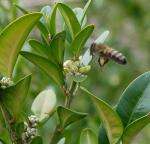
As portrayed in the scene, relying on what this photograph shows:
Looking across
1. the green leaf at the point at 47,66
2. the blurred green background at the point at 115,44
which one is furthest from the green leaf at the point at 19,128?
the blurred green background at the point at 115,44

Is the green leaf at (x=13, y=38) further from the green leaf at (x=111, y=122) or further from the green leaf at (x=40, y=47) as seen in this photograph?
the green leaf at (x=111, y=122)

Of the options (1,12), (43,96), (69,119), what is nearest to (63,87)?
(69,119)

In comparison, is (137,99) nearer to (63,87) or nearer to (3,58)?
(63,87)

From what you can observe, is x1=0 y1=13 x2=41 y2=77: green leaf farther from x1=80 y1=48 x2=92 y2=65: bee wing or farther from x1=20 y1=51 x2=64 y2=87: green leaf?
x1=80 y1=48 x2=92 y2=65: bee wing

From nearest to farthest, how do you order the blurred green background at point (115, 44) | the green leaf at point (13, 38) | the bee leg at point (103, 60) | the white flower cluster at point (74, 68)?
the green leaf at point (13, 38) → the white flower cluster at point (74, 68) → the bee leg at point (103, 60) → the blurred green background at point (115, 44)

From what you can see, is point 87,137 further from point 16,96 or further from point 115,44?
point 115,44

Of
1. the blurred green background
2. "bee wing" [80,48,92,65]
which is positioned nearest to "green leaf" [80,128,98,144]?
"bee wing" [80,48,92,65]

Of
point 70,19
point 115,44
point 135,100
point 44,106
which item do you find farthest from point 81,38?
point 115,44
